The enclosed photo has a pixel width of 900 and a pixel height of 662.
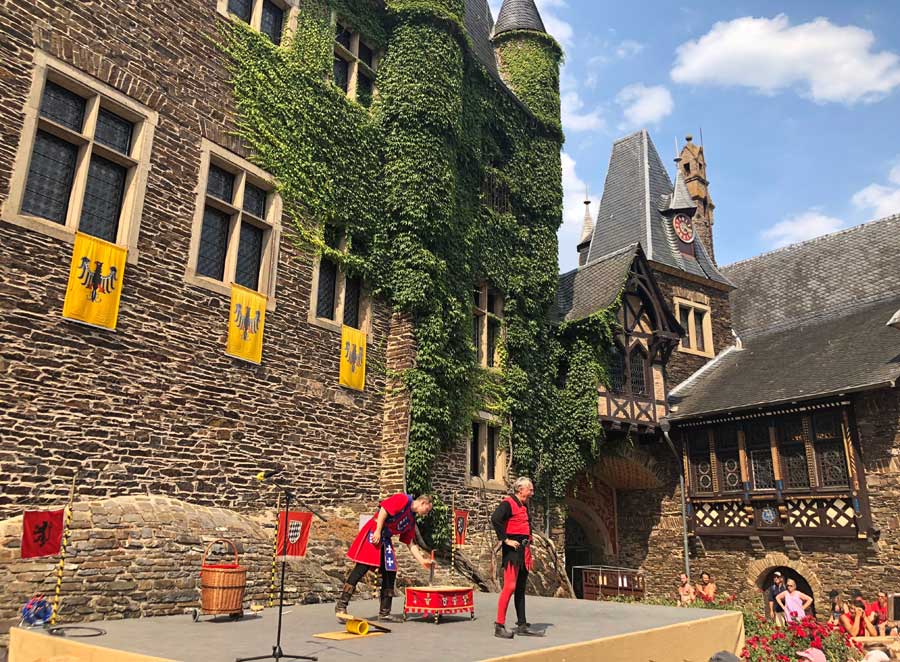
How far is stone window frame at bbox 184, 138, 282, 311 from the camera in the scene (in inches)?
394

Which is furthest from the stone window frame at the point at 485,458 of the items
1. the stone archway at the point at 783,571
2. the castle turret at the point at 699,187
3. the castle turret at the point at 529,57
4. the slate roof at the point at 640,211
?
the castle turret at the point at 699,187

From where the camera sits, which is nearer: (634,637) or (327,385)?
(634,637)

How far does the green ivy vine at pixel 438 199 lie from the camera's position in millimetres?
11945

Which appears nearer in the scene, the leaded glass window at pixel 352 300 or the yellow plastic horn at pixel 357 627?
the yellow plastic horn at pixel 357 627

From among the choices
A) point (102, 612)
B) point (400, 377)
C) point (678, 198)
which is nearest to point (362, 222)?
point (400, 377)

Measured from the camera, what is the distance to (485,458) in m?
15.0

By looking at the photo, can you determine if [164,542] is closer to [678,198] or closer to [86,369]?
[86,369]

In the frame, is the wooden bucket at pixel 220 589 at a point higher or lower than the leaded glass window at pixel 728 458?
lower

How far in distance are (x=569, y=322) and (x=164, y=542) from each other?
12.5 meters

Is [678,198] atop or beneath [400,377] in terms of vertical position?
atop

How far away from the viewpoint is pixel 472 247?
15.3 m

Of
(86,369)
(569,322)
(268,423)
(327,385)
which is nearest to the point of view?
(86,369)

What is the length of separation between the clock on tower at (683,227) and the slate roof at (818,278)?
294cm

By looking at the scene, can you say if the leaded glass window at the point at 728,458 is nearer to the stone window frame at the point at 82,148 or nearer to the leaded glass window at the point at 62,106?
the stone window frame at the point at 82,148
